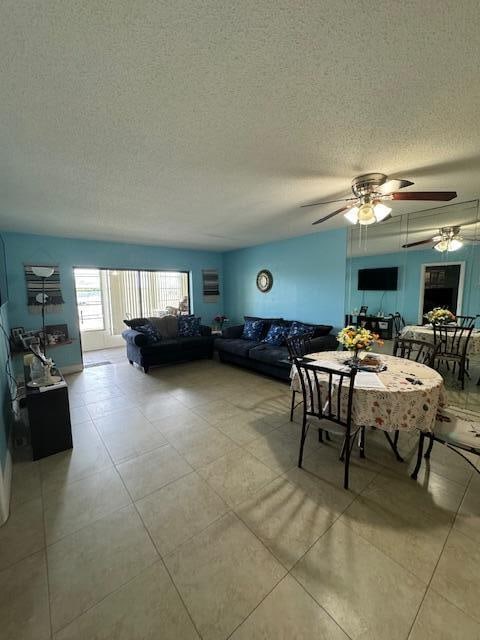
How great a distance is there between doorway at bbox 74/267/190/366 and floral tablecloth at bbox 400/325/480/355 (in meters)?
4.70

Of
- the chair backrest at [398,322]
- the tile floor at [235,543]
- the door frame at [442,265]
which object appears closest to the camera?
the tile floor at [235,543]

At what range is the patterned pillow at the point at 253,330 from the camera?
5207mm

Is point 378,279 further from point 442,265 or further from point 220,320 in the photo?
point 220,320

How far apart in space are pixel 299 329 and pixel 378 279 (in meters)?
1.47

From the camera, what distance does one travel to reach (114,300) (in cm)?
699

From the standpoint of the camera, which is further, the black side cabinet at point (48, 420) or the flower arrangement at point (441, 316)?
the flower arrangement at point (441, 316)

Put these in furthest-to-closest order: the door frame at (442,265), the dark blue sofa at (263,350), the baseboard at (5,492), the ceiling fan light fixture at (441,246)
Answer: the dark blue sofa at (263,350), the ceiling fan light fixture at (441,246), the door frame at (442,265), the baseboard at (5,492)

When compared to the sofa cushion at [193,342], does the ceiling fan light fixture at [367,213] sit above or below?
above

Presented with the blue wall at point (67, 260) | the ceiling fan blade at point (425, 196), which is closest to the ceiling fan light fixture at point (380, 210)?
the ceiling fan blade at point (425, 196)

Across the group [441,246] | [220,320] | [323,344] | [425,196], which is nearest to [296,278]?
[323,344]

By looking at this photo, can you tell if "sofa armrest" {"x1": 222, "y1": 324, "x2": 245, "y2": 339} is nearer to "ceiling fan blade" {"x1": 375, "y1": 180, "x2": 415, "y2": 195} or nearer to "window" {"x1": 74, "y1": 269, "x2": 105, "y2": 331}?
"window" {"x1": 74, "y1": 269, "x2": 105, "y2": 331}

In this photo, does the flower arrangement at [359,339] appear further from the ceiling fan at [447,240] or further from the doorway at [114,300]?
the doorway at [114,300]

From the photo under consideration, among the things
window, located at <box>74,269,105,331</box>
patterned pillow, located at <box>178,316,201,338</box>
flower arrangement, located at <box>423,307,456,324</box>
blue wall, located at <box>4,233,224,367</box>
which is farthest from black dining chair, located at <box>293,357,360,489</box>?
window, located at <box>74,269,105,331</box>

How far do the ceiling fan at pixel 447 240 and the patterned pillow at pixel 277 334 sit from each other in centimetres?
231
